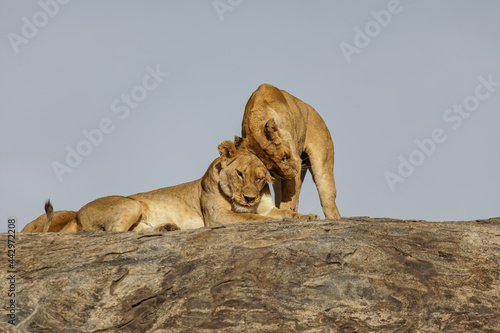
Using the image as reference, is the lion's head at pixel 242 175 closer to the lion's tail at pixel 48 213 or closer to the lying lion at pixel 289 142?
the lying lion at pixel 289 142

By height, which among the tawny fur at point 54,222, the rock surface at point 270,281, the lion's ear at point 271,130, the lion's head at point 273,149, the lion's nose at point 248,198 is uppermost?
the lion's ear at point 271,130

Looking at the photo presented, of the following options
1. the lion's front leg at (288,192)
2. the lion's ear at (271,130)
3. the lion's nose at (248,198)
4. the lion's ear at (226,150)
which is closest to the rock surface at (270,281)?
the lion's nose at (248,198)

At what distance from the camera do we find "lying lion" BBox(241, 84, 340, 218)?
9.48 m

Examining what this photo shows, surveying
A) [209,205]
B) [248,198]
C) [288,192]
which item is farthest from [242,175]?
[288,192]

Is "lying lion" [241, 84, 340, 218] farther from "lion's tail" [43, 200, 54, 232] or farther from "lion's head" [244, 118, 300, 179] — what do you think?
"lion's tail" [43, 200, 54, 232]

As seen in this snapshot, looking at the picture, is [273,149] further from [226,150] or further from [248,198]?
[248,198]

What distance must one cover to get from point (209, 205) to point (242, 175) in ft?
2.54

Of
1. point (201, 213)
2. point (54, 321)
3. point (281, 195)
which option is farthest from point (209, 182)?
point (54, 321)

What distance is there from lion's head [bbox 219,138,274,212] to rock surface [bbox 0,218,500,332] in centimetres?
208

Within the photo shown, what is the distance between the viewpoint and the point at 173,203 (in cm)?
1000

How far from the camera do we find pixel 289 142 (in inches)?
381

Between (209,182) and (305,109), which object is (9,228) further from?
(305,109)

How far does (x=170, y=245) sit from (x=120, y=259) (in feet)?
1.73

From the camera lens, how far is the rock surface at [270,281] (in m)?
5.66
